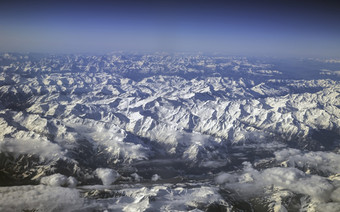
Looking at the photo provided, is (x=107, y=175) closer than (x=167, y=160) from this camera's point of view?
Yes

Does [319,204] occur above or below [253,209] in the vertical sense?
above

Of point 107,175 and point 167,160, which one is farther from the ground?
point 107,175

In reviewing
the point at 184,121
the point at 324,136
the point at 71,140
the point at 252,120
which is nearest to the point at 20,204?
the point at 71,140

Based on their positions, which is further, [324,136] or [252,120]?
[252,120]

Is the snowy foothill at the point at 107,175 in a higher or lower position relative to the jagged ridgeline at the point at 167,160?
lower

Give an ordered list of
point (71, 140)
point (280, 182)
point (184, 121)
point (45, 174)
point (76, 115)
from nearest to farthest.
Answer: point (280, 182) < point (45, 174) < point (71, 140) < point (76, 115) < point (184, 121)

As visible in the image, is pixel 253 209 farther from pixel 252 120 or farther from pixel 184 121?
pixel 252 120

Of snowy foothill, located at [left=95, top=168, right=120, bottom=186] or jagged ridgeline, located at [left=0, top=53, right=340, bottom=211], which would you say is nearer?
jagged ridgeline, located at [left=0, top=53, right=340, bottom=211]

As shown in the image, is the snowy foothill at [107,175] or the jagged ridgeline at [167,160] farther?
the snowy foothill at [107,175]

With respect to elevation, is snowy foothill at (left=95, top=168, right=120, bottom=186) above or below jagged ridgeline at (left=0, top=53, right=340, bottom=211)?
below

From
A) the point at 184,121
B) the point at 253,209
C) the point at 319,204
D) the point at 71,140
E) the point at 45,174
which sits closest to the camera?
the point at 319,204
